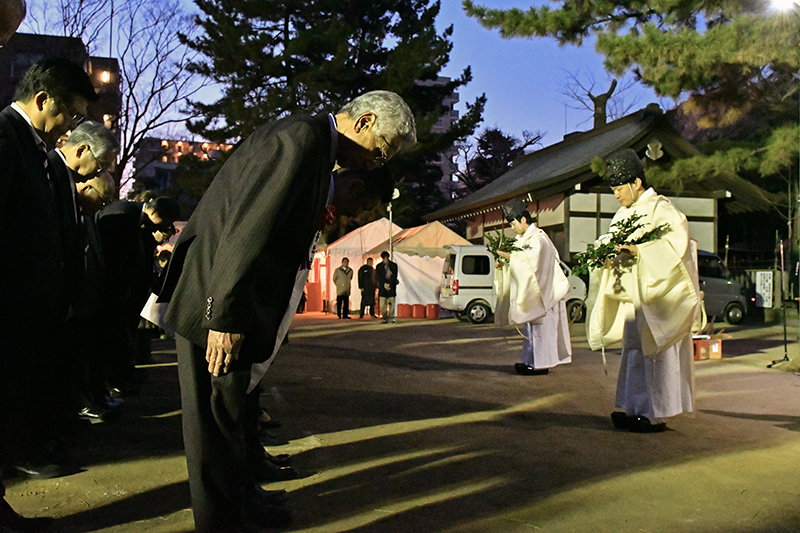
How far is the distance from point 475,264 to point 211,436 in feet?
49.6

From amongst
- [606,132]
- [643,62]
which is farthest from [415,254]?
[643,62]

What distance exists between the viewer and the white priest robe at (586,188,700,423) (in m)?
4.91

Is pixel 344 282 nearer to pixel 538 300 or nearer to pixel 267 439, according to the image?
pixel 538 300

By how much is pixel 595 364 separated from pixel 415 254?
11.3 metres

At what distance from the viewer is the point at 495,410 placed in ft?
19.0

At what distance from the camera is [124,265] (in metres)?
5.23

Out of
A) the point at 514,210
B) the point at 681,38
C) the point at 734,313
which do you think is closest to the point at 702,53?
the point at 681,38

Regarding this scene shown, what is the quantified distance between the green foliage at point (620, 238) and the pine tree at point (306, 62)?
19.9m

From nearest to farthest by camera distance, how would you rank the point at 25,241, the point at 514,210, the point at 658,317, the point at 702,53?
the point at 25,241, the point at 658,317, the point at 514,210, the point at 702,53

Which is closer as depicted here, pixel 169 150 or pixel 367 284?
pixel 367 284

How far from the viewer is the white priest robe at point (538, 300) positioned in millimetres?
7910

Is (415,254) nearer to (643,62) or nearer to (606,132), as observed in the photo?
(606,132)

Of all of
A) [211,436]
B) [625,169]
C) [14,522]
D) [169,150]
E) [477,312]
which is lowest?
[14,522]

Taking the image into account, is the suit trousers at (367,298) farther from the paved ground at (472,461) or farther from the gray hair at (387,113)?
the gray hair at (387,113)
